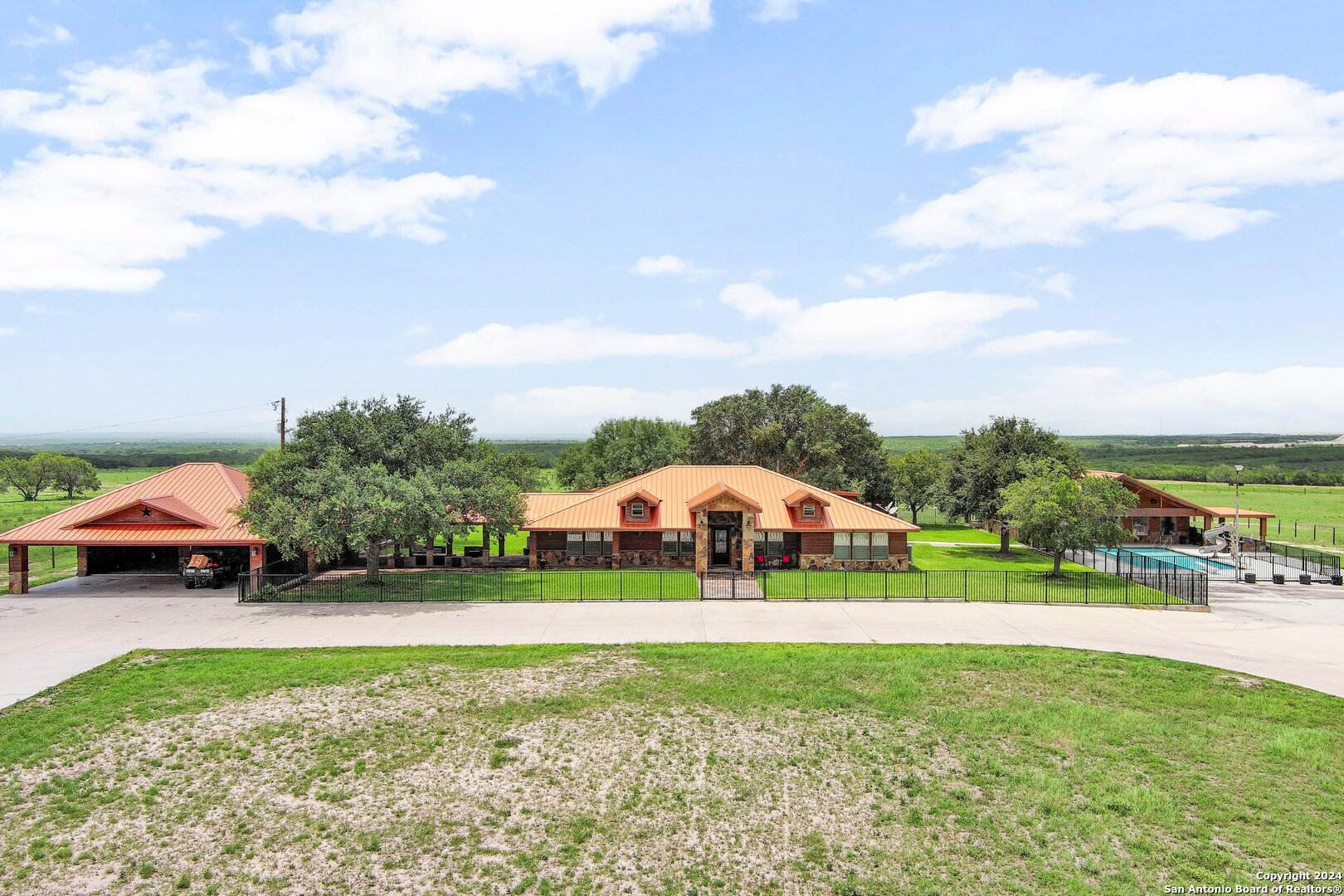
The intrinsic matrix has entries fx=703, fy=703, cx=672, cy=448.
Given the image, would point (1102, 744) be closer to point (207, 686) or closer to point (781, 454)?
point (207, 686)

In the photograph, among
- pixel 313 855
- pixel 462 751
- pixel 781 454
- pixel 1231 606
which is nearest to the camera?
pixel 313 855

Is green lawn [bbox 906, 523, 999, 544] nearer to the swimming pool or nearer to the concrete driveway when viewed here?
the swimming pool

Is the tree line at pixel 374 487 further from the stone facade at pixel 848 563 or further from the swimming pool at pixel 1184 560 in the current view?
the swimming pool at pixel 1184 560

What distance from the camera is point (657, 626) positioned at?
85.4 ft

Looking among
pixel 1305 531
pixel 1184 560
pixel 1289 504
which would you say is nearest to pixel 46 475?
pixel 1184 560

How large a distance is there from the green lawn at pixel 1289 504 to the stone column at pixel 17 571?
268 ft

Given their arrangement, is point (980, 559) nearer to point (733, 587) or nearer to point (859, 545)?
point (859, 545)

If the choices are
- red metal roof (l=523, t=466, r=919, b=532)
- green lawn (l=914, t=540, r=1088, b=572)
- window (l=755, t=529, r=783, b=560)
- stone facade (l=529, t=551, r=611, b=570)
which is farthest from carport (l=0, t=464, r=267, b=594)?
green lawn (l=914, t=540, r=1088, b=572)

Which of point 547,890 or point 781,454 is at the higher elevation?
point 781,454

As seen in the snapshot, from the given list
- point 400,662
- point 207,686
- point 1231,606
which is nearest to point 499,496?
point 400,662

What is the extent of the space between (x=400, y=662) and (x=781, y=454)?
4877cm

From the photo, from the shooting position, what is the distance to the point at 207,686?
18.9 m

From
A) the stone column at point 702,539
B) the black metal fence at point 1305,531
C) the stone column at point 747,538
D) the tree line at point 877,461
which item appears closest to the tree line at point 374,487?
the stone column at point 702,539

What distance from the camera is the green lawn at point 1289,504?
6150 cm
